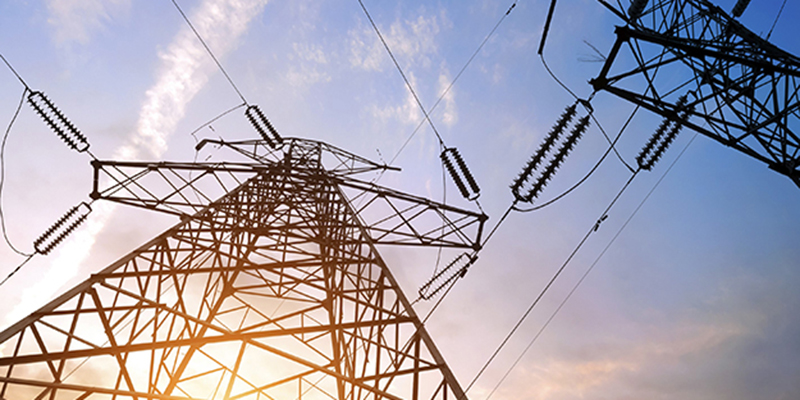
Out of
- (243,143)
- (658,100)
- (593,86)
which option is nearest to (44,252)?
(243,143)

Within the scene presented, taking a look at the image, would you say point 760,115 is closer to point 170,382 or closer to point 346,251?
point 346,251

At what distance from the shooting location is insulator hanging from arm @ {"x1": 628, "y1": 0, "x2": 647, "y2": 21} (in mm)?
8320

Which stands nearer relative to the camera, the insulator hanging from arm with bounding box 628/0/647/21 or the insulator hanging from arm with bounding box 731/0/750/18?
the insulator hanging from arm with bounding box 628/0/647/21

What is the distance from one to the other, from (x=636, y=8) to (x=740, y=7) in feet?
20.4

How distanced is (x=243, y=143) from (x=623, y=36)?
30.6ft

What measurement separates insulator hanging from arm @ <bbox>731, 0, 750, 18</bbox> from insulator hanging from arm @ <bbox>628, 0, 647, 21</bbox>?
6.05m

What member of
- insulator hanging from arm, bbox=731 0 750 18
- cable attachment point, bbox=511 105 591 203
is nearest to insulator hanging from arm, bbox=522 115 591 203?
cable attachment point, bbox=511 105 591 203

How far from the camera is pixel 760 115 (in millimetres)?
8484

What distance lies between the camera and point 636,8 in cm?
841

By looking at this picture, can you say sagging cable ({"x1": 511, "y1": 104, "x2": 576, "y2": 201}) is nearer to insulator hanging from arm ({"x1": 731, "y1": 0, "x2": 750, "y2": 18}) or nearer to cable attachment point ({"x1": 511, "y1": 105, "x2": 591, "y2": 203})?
cable attachment point ({"x1": 511, "y1": 105, "x2": 591, "y2": 203})

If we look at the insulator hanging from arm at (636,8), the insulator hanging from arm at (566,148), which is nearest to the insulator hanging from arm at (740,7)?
the insulator hanging from arm at (636,8)

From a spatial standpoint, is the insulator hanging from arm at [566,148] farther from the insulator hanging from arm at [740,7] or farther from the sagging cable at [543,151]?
the insulator hanging from arm at [740,7]

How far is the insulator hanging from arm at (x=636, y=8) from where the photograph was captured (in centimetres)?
832

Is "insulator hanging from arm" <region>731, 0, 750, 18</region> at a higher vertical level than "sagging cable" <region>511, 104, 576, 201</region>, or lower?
higher
